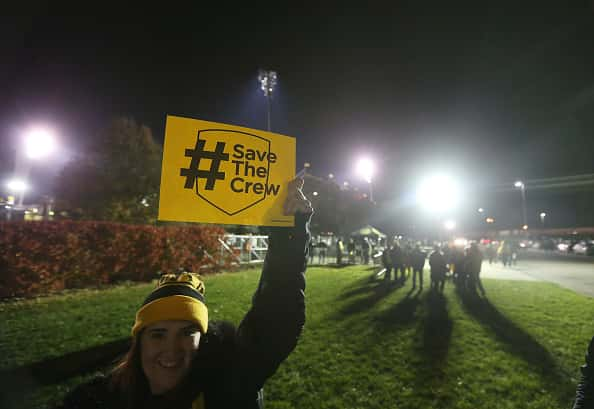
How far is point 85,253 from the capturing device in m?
10.7

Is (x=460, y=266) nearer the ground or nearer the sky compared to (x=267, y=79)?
nearer the ground

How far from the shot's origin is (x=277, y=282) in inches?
61.7

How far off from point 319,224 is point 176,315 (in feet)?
175

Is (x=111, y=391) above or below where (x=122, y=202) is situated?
below

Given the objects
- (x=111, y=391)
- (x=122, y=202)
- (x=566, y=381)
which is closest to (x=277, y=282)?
(x=111, y=391)

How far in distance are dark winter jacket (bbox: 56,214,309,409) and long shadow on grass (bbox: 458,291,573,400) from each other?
519 centimetres

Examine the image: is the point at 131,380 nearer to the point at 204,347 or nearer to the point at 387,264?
the point at 204,347

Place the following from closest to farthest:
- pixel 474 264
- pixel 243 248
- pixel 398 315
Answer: pixel 398 315 < pixel 474 264 < pixel 243 248

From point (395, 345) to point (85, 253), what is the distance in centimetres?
1156

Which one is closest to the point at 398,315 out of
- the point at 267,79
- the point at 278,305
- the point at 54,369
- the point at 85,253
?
the point at 278,305

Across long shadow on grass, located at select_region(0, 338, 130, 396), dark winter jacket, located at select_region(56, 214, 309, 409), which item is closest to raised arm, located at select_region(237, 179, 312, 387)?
dark winter jacket, located at select_region(56, 214, 309, 409)

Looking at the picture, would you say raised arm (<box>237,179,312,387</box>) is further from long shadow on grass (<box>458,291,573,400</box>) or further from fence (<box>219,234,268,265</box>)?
fence (<box>219,234,268,265</box>)

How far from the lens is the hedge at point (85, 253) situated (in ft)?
28.7

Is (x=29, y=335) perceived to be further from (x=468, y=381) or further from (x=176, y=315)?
(x=468, y=381)
